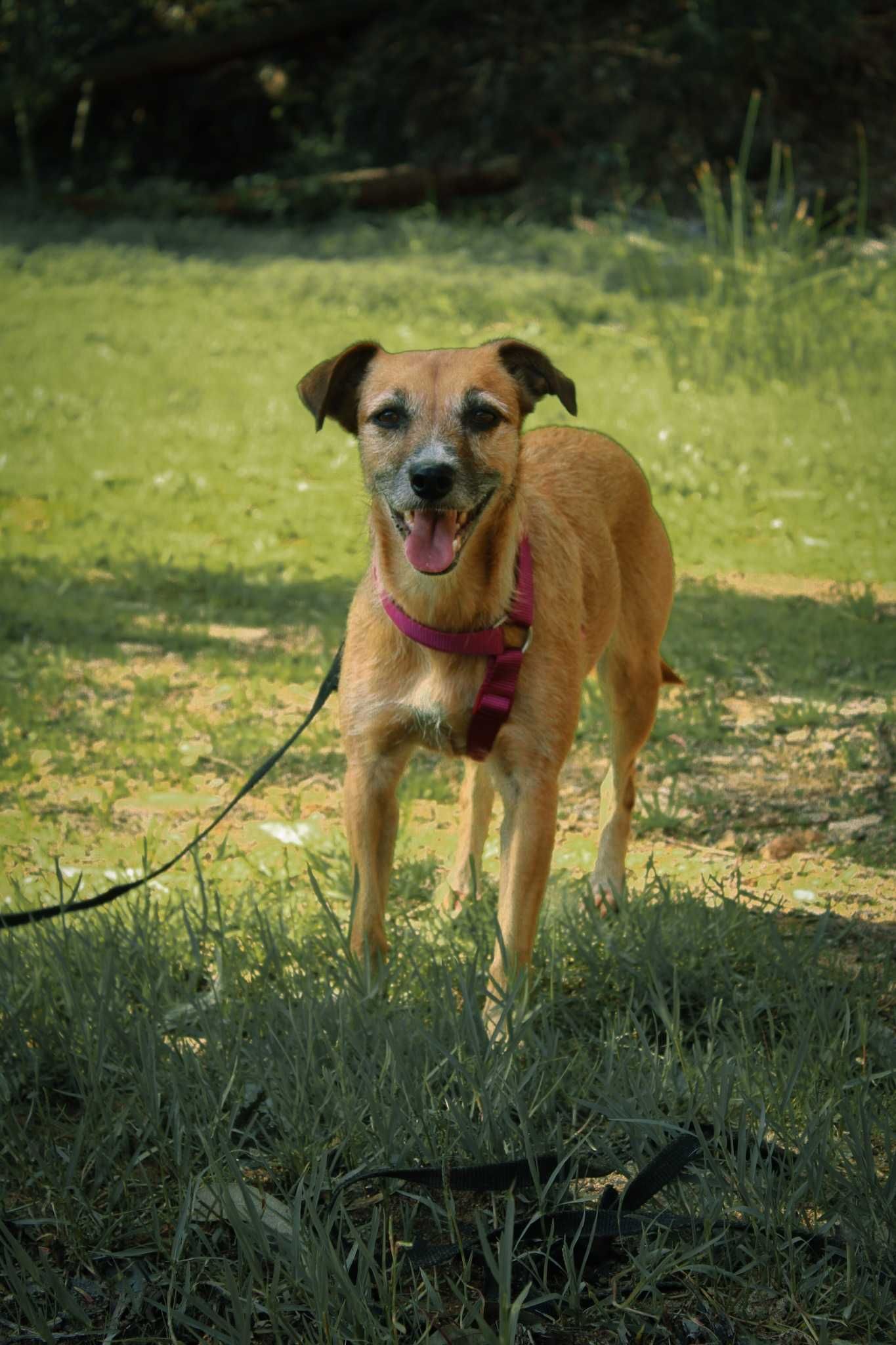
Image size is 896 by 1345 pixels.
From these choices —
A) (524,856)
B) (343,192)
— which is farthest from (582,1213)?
(343,192)

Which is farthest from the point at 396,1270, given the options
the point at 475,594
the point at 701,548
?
the point at 701,548

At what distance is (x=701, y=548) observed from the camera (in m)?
8.48

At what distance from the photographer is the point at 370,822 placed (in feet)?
11.6

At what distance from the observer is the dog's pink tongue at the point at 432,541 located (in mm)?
3322

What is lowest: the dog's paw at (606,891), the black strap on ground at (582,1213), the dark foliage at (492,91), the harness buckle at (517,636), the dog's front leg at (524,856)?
the dog's paw at (606,891)

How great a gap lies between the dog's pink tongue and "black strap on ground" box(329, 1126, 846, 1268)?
1359 millimetres

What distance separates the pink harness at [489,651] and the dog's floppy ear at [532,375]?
0.57 m

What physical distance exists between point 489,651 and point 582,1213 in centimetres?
136

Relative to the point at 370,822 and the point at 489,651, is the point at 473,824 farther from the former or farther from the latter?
the point at 489,651

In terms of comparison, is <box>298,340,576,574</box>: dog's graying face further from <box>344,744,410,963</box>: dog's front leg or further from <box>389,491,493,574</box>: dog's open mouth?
<box>344,744,410,963</box>: dog's front leg

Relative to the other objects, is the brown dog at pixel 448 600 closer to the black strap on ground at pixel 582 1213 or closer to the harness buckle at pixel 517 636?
the harness buckle at pixel 517 636

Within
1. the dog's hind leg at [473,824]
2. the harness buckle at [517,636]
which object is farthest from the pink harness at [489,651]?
the dog's hind leg at [473,824]

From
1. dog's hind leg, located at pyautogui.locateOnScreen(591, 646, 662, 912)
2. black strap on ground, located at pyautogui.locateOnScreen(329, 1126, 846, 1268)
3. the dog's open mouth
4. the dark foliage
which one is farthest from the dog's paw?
the dark foliage

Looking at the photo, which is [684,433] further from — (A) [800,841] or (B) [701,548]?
(A) [800,841]
